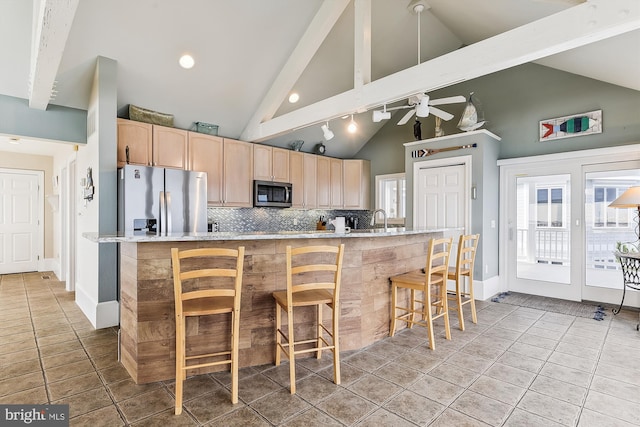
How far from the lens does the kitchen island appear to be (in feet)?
7.80

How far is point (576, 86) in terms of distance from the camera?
4.57 m

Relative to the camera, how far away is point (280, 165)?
5.76m

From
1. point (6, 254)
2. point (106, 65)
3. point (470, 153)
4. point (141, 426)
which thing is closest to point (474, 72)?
point (470, 153)

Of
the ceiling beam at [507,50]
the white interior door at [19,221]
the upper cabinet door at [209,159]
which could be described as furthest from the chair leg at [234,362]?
the white interior door at [19,221]

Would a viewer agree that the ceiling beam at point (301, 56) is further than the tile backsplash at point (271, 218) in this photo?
No

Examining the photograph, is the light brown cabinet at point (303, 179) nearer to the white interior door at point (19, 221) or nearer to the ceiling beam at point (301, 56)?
the ceiling beam at point (301, 56)

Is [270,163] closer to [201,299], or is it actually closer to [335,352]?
[201,299]

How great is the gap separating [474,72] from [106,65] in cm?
392

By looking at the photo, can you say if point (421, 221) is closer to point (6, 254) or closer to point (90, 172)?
point (90, 172)

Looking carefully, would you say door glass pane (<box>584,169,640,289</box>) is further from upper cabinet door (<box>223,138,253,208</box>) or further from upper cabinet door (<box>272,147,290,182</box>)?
upper cabinet door (<box>223,138,253,208</box>)

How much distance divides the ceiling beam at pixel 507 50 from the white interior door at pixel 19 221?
669cm

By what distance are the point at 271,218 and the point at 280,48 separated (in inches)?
112

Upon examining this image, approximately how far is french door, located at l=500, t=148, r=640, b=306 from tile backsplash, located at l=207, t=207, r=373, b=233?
2917 mm

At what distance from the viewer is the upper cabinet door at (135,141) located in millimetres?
4047
